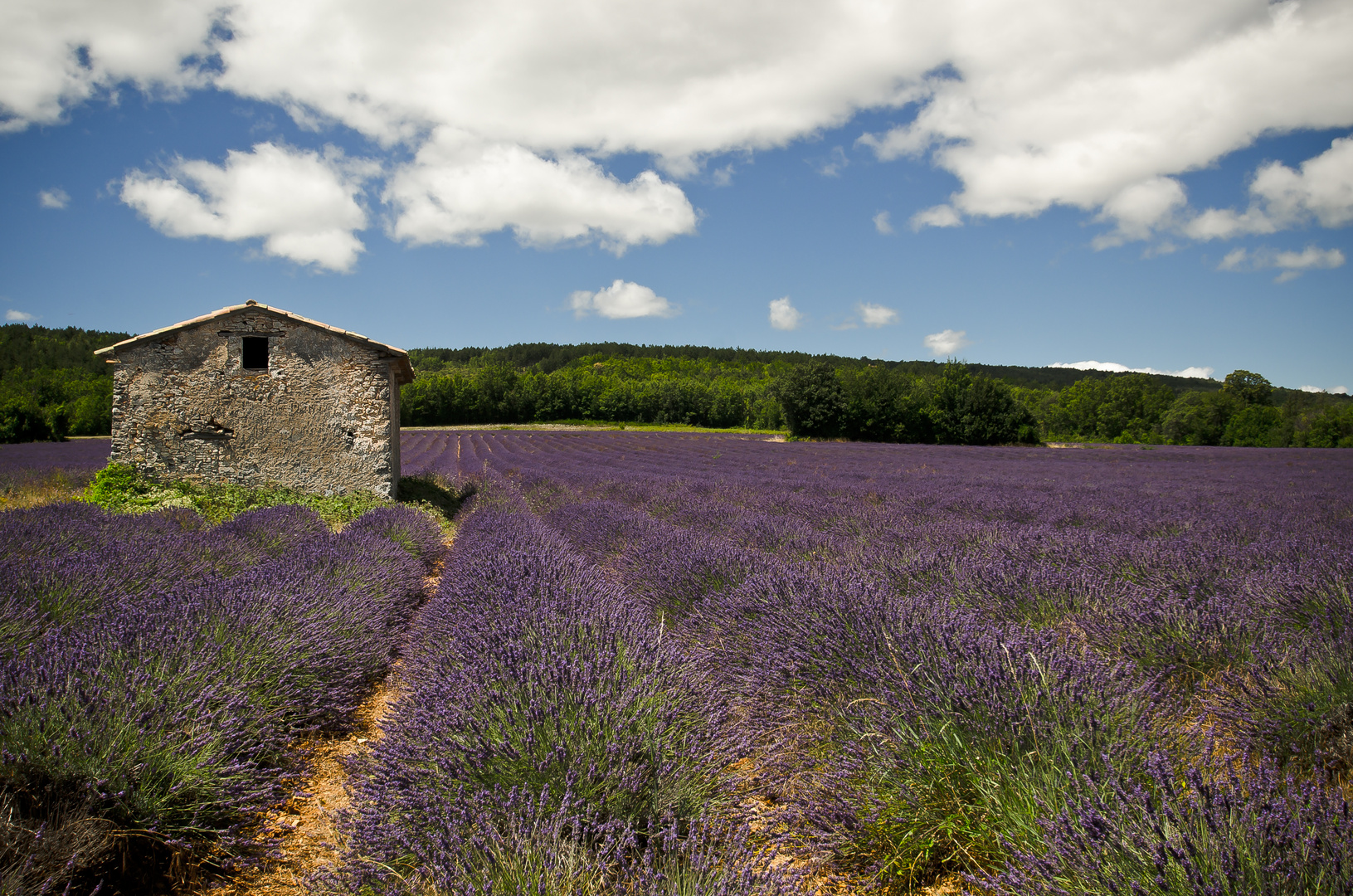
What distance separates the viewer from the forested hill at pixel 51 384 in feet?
91.0

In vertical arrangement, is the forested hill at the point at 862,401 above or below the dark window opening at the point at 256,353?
above

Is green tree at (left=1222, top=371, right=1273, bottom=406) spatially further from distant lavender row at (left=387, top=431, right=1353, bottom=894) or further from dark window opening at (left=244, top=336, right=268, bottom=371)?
dark window opening at (left=244, top=336, right=268, bottom=371)

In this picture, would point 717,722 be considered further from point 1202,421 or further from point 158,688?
point 1202,421

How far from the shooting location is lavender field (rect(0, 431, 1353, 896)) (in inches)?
48.3

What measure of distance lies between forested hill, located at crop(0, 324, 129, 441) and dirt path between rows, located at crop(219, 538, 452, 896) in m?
30.0

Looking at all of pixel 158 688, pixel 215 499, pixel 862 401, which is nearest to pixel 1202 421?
pixel 862 401

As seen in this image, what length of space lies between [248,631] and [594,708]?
178 centimetres

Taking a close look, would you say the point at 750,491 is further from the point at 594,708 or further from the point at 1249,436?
the point at 1249,436

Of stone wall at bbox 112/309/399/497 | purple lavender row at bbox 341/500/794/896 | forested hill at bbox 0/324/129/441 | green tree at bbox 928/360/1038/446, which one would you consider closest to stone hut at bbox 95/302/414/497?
stone wall at bbox 112/309/399/497

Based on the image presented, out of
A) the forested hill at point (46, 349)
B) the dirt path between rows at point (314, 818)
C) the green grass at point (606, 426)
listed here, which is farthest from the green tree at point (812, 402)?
the forested hill at point (46, 349)

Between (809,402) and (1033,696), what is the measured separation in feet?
123

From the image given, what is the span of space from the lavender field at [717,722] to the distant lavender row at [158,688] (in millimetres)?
14

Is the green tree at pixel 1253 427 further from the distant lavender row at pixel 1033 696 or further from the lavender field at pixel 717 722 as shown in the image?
the lavender field at pixel 717 722

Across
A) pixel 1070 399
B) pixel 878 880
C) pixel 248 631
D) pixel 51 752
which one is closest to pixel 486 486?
pixel 248 631
